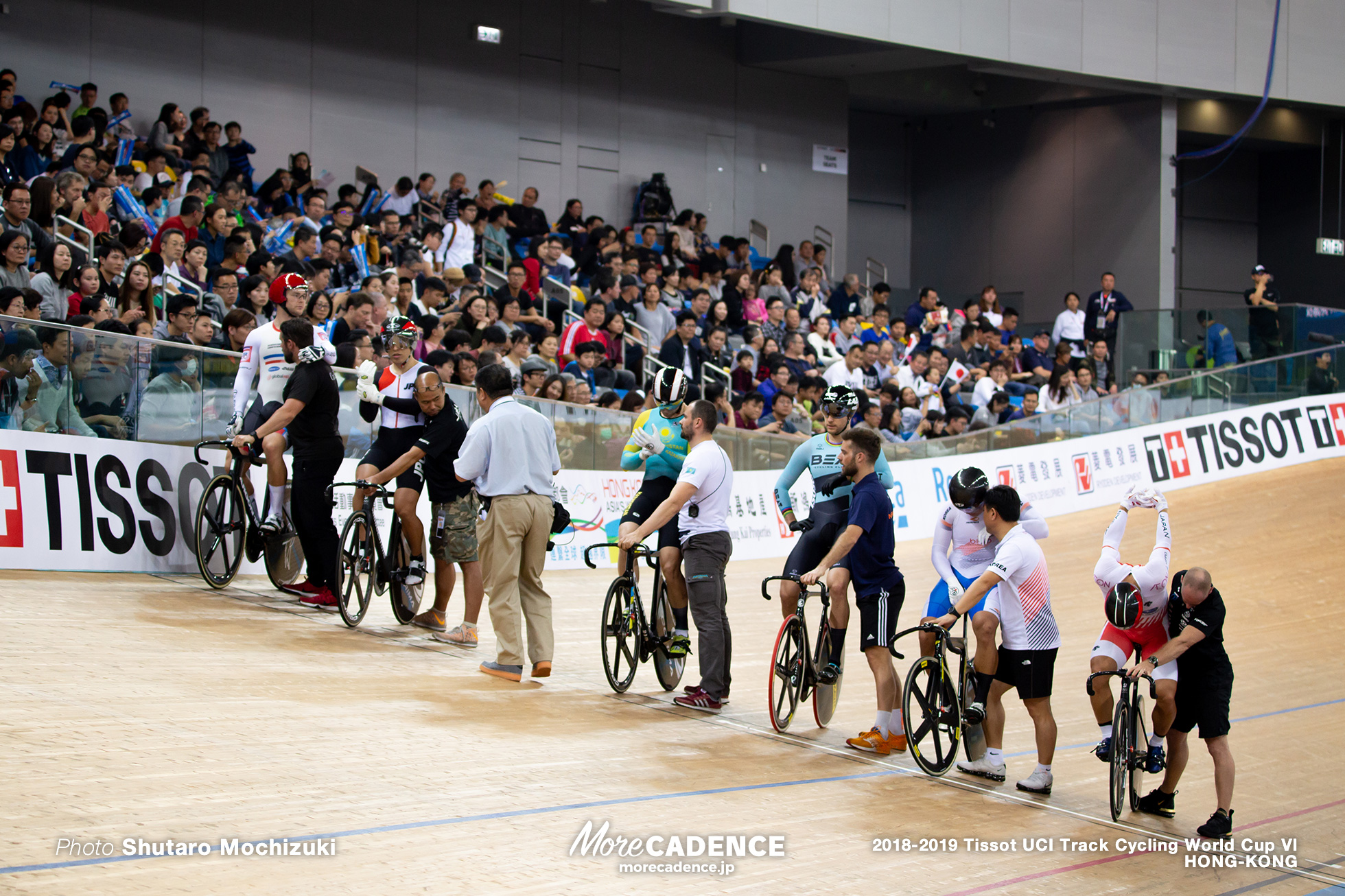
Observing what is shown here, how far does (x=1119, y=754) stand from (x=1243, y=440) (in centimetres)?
1372

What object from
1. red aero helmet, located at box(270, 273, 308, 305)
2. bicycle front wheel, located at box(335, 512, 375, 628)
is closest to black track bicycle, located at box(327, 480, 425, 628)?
bicycle front wheel, located at box(335, 512, 375, 628)

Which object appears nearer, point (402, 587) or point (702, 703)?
point (702, 703)

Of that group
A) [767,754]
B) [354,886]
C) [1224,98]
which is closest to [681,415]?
[767,754]

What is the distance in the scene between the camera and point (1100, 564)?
594 centimetres

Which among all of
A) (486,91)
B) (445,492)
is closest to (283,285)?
(445,492)

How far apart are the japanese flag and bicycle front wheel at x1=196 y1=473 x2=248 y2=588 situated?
477 inches

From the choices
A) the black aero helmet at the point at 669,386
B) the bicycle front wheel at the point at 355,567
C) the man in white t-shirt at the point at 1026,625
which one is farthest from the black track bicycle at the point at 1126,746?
the bicycle front wheel at the point at 355,567

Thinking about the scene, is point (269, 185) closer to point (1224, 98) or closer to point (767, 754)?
point (767, 754)

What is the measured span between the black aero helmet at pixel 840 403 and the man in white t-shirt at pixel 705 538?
2.05 ft

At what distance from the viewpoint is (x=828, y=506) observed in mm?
6789

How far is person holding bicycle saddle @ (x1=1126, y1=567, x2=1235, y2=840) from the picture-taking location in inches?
220

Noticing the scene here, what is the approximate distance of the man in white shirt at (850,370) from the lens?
17.0 metres

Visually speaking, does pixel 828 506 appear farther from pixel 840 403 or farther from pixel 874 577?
pixel 840 403

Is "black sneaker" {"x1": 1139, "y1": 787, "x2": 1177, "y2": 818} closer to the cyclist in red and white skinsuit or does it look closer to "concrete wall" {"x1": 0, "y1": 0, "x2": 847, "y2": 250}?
the cyclist in red and white skinsuit
